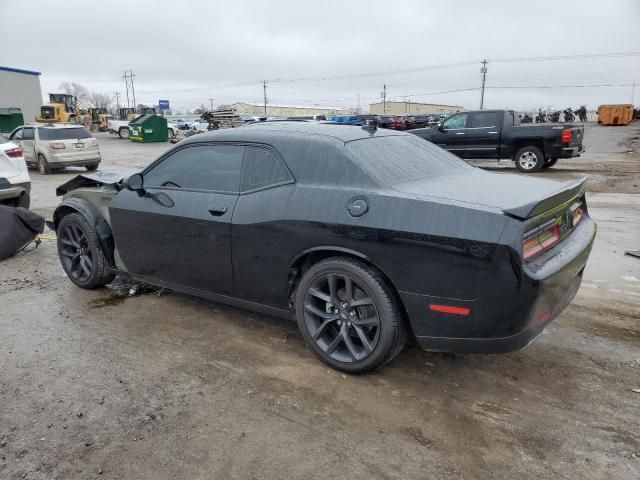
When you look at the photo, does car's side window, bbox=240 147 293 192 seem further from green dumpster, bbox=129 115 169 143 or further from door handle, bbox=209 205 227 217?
green dumpster, bbox=129 115 169 143

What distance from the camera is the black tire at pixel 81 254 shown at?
15.7 feet

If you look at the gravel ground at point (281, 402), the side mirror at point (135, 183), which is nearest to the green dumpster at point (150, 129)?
the gravel ground at point (281, 402)

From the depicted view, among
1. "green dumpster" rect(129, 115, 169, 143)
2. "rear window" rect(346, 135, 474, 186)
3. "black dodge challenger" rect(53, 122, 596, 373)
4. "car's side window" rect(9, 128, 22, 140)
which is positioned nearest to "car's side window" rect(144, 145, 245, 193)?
"black dodge challenger" rect(53, 122, 596, 373)

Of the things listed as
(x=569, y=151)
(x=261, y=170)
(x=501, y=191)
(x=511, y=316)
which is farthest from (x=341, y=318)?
(x=569, y=151)

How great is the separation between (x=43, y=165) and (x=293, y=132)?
15.0m

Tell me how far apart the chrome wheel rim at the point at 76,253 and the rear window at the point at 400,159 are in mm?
2971

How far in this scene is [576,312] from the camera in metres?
4.31

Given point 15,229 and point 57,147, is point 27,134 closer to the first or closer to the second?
point 57,147

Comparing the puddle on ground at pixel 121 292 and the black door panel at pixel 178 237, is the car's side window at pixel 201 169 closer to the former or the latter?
the black door panel at pixel 178 237

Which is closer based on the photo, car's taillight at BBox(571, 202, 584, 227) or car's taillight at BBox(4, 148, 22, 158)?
car's taillight at BBox(571, 202, 584, 227)

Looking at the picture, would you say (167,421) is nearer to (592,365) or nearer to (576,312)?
(592,365)

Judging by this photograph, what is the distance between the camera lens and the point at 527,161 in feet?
47.4

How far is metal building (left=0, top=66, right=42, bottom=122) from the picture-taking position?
164ft

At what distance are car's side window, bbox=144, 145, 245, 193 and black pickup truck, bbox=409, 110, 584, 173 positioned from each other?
487 inches
